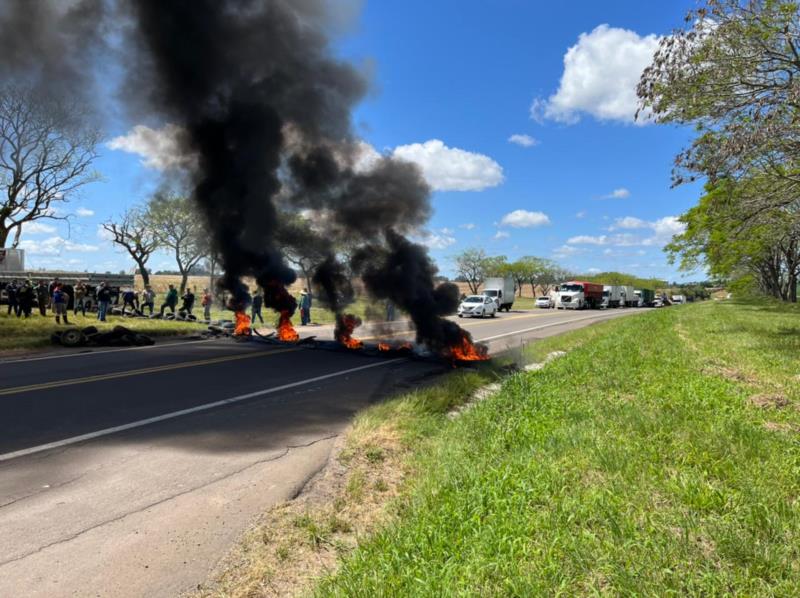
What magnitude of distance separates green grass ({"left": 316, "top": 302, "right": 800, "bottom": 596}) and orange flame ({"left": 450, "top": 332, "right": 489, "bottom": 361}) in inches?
174

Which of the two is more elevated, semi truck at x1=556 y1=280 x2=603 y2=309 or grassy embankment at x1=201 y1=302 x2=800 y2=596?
semi truck at x1=556 y1=280 x2=603 y2=309

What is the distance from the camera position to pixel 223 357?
11172mm

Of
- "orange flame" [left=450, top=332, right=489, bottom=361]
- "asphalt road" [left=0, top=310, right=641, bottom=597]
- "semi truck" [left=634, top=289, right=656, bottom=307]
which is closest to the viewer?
"asphalt road" [left=0, top=310, right=641, bottom=597]

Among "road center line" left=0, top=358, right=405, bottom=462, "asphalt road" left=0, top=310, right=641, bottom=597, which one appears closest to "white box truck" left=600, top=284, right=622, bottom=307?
"asphalt road" left=0, top=310, right=641, bottom=597

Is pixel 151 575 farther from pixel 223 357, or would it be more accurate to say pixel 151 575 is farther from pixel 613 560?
pixel 223 357

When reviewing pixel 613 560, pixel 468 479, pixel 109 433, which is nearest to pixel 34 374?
pixel 109 433

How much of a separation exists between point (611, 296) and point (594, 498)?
5751cm

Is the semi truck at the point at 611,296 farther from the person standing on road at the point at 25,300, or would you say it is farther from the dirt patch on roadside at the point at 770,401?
the dirt patch on roadside at the point at 770,401

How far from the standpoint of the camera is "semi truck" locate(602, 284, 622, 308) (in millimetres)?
55250

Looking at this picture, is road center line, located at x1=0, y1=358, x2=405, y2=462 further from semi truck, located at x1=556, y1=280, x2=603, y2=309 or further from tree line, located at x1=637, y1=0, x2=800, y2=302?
semi truck, located at x1=556, y1=280, x2=603, y2=309

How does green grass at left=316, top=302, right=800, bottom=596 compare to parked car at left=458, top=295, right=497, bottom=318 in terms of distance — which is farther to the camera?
parked car at left=458, top=295, right=497, bottom=318

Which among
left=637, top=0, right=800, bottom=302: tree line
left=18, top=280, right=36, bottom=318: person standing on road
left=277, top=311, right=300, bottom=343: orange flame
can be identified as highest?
left=637, top=0, right=800, bottom=302: tree line

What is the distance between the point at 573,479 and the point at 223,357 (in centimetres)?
887

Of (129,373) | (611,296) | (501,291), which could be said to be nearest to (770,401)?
(129,373)
